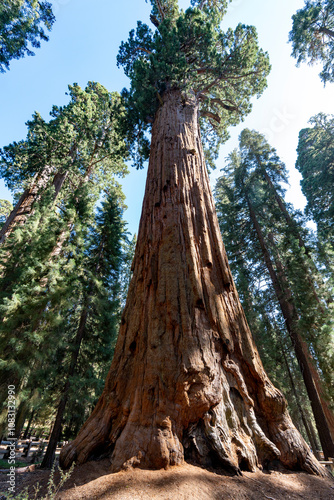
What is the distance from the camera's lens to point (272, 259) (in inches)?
584

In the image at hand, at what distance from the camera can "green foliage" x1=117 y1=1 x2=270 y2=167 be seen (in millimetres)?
6969

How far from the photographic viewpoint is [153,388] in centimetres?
242

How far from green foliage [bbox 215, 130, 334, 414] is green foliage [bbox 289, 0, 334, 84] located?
5.39m

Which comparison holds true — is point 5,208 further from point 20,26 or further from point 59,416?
point 59,416

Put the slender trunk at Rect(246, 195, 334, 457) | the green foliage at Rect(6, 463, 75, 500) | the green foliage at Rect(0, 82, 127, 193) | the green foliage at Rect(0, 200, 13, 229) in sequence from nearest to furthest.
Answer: the green foliage at Rect(6, 463, 75, 500) < the slender trunk at Rect(246, 195, 334, 457) < the green foliage at Rect(0, 82, 127, 193) < the green foliage at Rect(0, 200, 13, 229)

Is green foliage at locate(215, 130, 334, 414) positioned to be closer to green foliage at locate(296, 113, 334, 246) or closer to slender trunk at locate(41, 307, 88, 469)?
green foliage at locate(296, 113, 334, 246)

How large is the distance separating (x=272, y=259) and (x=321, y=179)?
5.76 meters

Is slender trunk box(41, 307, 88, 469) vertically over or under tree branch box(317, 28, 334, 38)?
under

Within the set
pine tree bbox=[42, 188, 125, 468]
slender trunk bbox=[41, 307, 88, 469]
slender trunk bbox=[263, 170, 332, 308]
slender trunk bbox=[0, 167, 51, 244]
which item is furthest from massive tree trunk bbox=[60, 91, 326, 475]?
slender trunk bbox=[0, 167, 51, 244]

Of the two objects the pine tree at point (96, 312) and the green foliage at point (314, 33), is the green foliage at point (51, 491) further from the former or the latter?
the green foliage at point (314, 33)

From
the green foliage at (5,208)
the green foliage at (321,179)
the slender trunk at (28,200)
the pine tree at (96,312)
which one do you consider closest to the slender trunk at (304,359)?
the green foliage at (321,179)

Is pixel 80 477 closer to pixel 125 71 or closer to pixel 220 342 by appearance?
pixel 220 342

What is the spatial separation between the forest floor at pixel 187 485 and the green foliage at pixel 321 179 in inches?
516

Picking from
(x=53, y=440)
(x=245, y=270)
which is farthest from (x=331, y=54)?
(x=53, y=440)
